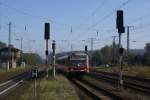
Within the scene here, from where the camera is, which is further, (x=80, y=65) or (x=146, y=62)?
(x=146, y=62)

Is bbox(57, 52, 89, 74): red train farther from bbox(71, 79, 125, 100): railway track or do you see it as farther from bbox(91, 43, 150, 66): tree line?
bbox(91, 43, 150, 66): tree line

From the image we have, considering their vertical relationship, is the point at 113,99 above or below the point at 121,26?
below

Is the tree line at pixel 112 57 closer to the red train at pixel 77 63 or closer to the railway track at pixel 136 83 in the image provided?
the red train at pixel 77 63

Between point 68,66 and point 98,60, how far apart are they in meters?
106

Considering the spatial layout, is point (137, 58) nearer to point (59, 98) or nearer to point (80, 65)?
point (80, 65)

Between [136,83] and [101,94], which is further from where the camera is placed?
[136,83]

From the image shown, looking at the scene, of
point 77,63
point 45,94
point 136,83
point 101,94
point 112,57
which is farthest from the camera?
point 112,57

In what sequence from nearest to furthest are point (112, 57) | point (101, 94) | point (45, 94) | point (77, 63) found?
point (45, 94) < point (101, 94) < point (77, 63) < point (112, 57)

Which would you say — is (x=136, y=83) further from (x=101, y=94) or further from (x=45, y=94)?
(x=45, y=94)

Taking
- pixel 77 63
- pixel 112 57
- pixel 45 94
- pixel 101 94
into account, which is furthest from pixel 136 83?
pixel 112 57

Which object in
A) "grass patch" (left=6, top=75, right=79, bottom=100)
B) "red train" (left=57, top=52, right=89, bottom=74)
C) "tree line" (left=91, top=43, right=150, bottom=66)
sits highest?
"tree line" (left=91, top=43, right=150, bottom=66)

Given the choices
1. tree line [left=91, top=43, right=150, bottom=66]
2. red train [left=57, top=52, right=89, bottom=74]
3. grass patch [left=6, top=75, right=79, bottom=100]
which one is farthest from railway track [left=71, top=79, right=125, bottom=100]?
tree line [left=91, top=43, right=150, bottom=66]

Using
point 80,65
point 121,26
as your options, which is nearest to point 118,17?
point 121,26

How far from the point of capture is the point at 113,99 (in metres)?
26.1
